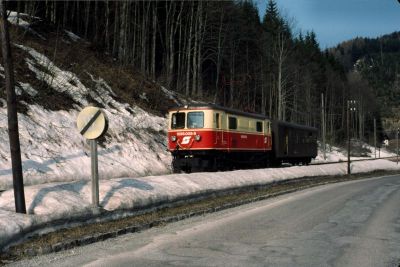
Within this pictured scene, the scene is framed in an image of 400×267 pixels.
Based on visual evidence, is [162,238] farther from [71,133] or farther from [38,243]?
[71,133]

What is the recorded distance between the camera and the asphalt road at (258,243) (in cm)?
763

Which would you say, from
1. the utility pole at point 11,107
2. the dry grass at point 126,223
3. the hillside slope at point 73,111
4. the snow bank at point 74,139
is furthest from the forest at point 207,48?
the utility pole at point 11,107

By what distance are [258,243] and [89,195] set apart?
468 cm

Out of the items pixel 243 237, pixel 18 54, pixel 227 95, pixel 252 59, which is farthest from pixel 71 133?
pixel 252 59

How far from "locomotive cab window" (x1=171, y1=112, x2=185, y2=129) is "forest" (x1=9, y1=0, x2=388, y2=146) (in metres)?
13.6

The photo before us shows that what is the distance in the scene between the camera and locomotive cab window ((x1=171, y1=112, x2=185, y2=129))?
25.3 m

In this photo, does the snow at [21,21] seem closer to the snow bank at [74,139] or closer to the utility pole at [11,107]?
the snow bank at [74,139]

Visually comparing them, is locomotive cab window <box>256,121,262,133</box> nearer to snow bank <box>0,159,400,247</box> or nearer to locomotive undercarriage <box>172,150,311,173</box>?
locomotive undercarriage <box>172,150,311,173</box>

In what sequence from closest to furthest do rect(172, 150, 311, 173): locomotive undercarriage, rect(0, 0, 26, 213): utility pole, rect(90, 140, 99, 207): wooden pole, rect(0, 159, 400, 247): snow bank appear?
rect(0, 159, 400, 247): snow bank
rect(0, 0, 26, 213): utility pole
rect(90, 140, 99, 207): wooden pole
rect(172, 150, 311, 173): locomotive undercarriage

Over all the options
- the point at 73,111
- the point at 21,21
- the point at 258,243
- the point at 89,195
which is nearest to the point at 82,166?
the point at 73,111

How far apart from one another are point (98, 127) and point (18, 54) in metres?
16.2

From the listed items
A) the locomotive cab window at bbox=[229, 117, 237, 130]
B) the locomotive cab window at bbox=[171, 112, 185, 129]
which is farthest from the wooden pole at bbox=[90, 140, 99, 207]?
the locomotive cab window at bbox=[229, 117, 237, 130]

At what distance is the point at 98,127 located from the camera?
1150 cm

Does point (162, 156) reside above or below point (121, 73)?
below
